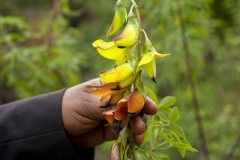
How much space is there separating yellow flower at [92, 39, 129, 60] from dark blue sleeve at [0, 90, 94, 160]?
0.38 m

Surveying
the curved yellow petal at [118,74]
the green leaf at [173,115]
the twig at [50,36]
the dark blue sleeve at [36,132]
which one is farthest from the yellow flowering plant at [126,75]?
the twig at [50,36]

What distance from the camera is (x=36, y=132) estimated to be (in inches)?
42.1

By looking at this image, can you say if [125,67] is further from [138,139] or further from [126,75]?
[138,139]

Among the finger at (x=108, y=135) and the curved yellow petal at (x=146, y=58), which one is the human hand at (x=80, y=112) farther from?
the curved yellow petal at (x=146, y=58)

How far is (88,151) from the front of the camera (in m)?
1.19

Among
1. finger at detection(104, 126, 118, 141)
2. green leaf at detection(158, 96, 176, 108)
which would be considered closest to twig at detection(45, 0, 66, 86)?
finger at detection(104, 126, 118, 141)

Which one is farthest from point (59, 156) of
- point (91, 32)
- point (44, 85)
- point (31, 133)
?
point (91, 32)

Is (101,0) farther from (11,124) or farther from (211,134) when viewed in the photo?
(11,124)

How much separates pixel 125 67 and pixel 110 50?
4 cm

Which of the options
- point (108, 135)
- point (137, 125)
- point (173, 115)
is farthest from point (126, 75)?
point (108, 135)

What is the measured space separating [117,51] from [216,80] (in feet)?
8.51

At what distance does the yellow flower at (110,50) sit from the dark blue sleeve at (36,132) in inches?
15.0

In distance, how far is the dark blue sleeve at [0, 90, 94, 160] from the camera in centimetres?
105

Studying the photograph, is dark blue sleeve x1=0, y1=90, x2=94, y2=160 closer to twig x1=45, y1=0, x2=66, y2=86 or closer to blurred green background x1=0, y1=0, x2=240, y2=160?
blurred green background x1=0, y1=0, x2=240, y2=160
